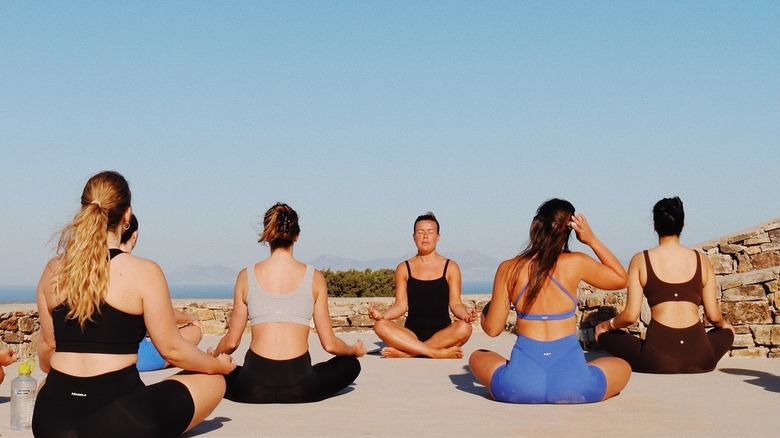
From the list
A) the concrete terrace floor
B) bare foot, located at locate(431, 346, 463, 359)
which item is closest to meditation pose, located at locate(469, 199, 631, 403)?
the concrete terrace floor

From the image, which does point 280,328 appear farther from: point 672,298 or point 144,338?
point 672,298

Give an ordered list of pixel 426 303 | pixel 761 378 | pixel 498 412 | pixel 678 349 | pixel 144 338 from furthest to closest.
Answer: pixel 426 303 → pixel 144 338 → pixel 678 349 → pixel 761 378 → pixel 498 412

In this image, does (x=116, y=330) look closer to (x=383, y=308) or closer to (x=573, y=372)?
(x=573, y=372)

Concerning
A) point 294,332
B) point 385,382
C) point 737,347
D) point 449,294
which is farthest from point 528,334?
point 737,347

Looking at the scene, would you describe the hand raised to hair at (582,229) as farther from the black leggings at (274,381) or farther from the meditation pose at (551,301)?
the black leggings at (274,381)

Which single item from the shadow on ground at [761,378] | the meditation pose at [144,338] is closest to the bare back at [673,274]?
the shadow on ground at [761,378]

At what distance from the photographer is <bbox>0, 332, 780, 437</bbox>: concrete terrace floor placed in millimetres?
5156

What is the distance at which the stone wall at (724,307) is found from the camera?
9.07 metres

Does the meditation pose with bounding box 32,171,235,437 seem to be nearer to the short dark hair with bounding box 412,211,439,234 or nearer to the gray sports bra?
the gray sports bra

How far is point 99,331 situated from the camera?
13.4 feet

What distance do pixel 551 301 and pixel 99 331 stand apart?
9.54ft

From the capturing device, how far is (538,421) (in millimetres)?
5363

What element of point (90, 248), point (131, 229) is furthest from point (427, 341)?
point (90, 248)

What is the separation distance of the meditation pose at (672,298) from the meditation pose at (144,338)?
11.9 ft
